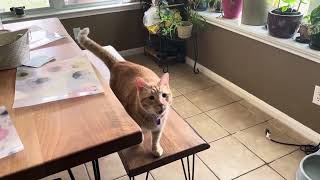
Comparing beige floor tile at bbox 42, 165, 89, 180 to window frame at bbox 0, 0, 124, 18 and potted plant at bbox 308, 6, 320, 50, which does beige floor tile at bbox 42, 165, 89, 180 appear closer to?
potted plant at bbox 308, 6, 320, 50

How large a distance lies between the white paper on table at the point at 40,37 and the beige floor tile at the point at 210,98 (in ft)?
4.19

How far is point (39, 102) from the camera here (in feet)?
2.76

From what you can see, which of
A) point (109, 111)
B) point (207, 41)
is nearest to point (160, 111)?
point (109, 111)

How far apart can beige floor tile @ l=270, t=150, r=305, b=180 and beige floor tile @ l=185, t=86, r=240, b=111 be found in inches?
27.6

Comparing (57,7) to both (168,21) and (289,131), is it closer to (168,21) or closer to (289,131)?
(168,21)

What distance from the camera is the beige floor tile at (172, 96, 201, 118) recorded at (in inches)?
87.2

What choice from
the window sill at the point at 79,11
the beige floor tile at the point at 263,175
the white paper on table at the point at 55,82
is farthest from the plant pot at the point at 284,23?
the window sill at the point at 79,11

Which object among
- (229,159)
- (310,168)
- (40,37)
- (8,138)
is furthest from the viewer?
(229,159)

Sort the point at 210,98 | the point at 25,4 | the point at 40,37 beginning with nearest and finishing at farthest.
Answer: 1. the point at 40,37
2. the point at 210,98
3. the point at 25,4

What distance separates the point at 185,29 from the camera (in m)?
2.63

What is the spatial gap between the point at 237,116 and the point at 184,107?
429 millimetres

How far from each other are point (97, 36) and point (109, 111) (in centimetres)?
247

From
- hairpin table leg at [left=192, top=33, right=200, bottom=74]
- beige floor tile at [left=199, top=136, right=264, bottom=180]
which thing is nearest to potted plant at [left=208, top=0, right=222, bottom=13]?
hairpin table leg at [left=192, top=33, right=200, bottom=74]

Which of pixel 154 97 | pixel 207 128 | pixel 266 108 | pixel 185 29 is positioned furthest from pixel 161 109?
pixel 185 29
